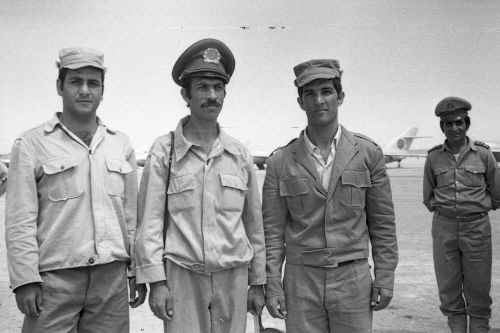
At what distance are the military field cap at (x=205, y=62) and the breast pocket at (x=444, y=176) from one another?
2714 mm

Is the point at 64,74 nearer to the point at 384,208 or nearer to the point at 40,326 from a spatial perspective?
the point at 40,326

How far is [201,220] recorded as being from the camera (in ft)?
8.27

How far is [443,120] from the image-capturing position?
4551 millimetres

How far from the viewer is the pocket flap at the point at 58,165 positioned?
8.12 ft

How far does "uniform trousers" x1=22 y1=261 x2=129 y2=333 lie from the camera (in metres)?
2.39

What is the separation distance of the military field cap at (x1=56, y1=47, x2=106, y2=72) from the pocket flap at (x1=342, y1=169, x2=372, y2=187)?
1628 millimetres

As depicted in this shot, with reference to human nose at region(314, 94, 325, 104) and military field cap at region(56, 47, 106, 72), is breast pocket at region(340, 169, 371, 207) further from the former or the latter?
military field cap at region(56, 47, 106, 72)

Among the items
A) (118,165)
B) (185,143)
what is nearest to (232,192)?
(185,143)

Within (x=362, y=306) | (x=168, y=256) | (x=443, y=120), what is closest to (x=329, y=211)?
(x=362, y=306)

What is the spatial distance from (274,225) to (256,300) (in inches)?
19.0

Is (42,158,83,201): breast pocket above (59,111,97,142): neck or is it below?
below

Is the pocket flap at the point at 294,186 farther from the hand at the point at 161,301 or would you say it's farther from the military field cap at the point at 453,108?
the military field cap at the point at 453,108

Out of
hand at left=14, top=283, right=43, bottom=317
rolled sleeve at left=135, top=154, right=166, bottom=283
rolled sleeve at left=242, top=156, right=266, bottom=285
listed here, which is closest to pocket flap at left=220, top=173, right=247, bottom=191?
rolled sleeve at left=242, top=156, right=266, bottom=285

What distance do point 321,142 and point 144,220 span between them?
123cm
